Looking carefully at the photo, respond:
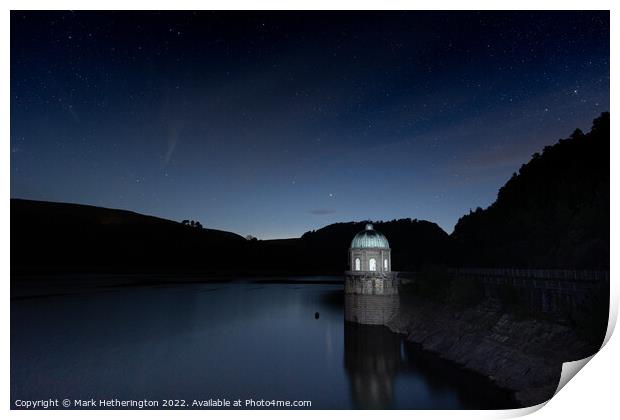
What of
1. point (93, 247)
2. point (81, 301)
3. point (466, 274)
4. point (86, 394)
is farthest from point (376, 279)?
point (93, 247)

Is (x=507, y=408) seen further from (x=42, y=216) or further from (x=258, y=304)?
(x=42, y=216)

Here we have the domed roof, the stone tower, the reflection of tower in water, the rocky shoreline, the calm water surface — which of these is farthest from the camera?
the domed roof

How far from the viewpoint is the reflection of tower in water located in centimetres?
2672

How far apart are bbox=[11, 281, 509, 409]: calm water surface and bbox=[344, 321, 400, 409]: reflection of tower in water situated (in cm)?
7

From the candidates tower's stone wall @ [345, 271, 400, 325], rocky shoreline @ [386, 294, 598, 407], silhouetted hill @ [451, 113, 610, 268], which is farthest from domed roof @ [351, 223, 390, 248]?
silhouetted hill @ [451, 113, 610, 268]

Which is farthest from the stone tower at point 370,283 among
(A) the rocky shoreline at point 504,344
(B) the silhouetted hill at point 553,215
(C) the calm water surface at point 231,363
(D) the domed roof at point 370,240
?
(B) the silhouetted hill at point 553,215

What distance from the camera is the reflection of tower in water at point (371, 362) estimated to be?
26719 millimetres

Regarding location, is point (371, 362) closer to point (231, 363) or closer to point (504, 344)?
point (504, 344)

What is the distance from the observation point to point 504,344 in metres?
28.8

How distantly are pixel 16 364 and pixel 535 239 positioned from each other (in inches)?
1872

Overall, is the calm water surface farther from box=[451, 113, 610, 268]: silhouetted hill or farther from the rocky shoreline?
box=[451, 113, 610, 268]: silhouetted hill

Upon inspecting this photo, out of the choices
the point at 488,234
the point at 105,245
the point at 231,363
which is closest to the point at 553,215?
the point at 488,234

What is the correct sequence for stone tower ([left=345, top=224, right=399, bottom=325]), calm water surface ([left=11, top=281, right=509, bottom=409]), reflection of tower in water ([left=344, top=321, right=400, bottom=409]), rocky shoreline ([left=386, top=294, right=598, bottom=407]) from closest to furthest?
rocky shoreline ([left=386, top=294, right=598, bottom=407])
reflection of tower in water ([left=344, top=321, right=400, bottom=409])
calm water surface ([left=11, top=281, right=509, bottom=409])
stone tower ([left=345, top=224, right=399, bottom=325])
